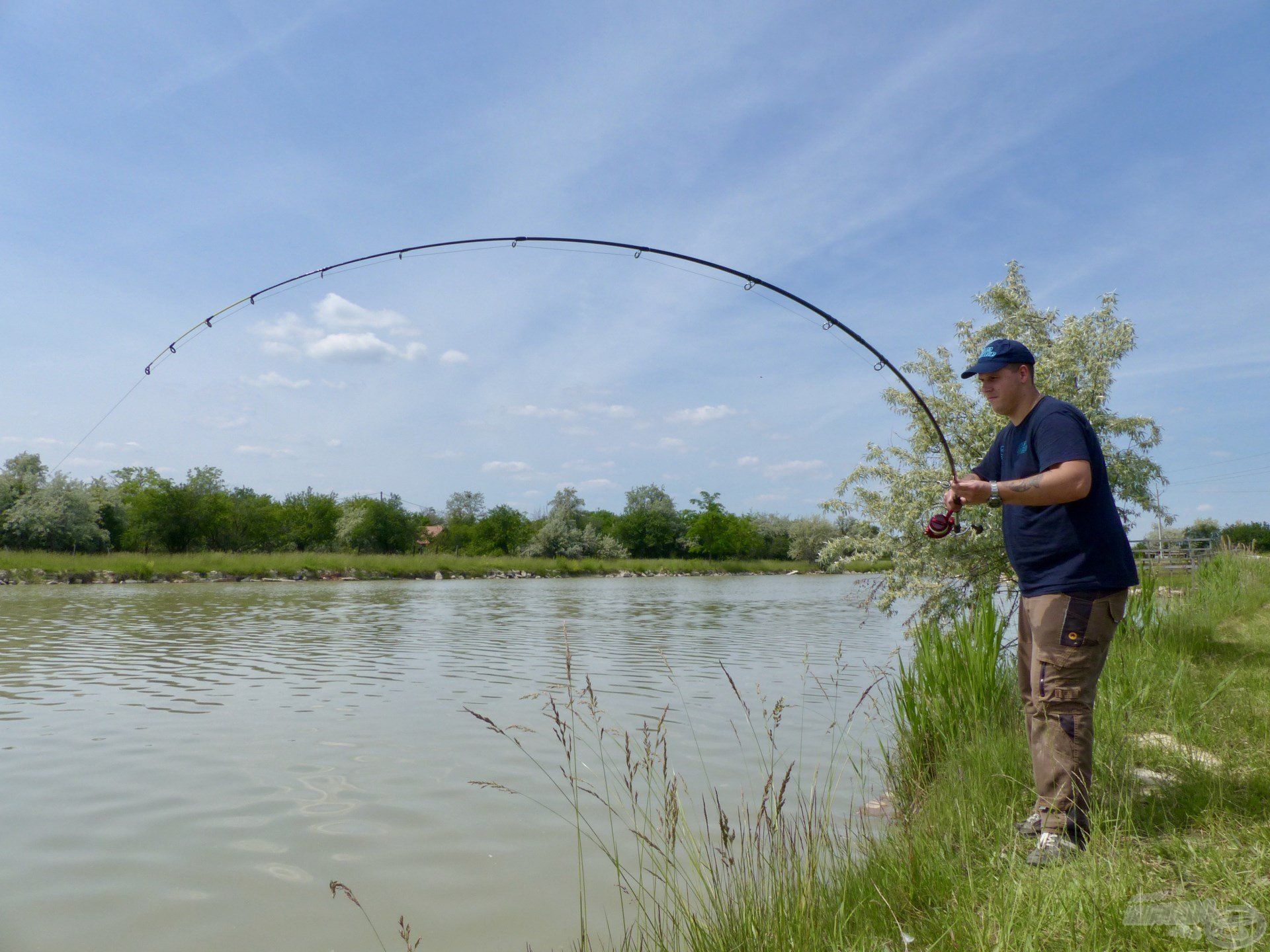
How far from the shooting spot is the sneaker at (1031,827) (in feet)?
10.9

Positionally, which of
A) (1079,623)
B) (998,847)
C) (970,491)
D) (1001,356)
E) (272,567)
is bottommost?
(998,847)

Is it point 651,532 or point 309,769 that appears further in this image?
point 651,532

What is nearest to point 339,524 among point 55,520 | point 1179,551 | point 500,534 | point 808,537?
point 500,534

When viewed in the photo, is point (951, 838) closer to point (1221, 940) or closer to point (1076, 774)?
point (1076, 774)

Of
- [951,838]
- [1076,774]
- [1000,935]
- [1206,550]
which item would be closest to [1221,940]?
[1000,935]

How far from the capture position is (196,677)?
10.2 meters

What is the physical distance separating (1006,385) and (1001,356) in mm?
137

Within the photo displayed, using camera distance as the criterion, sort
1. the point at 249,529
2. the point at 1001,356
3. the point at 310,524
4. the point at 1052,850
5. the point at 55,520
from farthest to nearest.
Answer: the point at 310,524 → the point at 249,529 → the point at 55,520 → the point at 1001,356 → the point at 1052,850

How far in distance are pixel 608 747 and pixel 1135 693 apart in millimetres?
3812

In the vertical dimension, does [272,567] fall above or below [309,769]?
above

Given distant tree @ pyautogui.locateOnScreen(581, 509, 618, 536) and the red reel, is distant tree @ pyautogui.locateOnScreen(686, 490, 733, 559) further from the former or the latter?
the red reel

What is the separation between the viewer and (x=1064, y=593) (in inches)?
131

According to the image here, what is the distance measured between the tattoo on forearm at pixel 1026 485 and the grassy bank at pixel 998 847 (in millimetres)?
1226

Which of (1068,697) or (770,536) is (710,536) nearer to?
(770,536)
